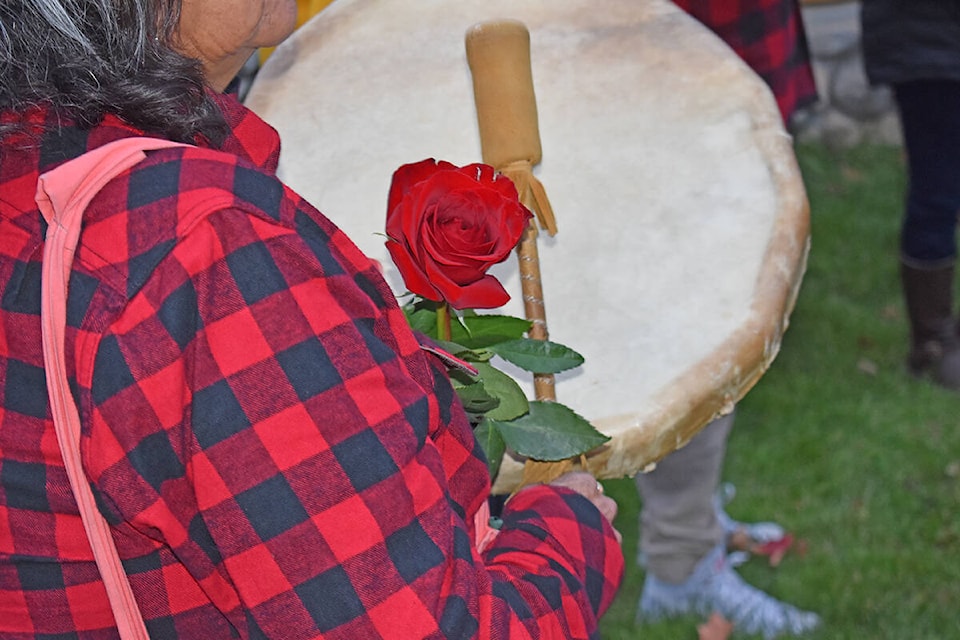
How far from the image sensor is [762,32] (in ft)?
7.95

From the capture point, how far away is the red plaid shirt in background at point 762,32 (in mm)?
2402

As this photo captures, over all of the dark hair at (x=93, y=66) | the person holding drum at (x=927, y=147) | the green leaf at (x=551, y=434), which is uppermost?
the dark hair at (x=93, y=66)

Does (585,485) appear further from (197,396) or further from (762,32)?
(762,32)

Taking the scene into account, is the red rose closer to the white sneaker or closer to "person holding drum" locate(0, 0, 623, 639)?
"person holding drum" locate(0, 0, 623, 639)

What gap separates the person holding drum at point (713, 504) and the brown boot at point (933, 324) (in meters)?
0.96

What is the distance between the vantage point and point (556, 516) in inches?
43.9

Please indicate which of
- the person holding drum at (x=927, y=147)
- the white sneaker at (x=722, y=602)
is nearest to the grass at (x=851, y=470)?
the white sneaker at (x=722, y=602)

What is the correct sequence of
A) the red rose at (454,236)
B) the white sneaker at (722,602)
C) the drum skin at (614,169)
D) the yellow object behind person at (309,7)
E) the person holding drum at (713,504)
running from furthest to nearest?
the white sneaker at (722,602), the person holding drum at (713,504), the yellow object behind person at (309,7), the drum skin at (614,169), the red rose at (454,236)

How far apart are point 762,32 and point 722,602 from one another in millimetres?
1318

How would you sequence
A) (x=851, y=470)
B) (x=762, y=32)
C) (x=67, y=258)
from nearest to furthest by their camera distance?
(x=67, y=258) → (x=762, y=32) → (x=851, y=470)

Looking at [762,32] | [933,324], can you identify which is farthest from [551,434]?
[933,324]

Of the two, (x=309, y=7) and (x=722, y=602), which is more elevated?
(x=309, y=7)

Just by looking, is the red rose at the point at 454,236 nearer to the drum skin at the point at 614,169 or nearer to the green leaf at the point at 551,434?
the green leaf at the point at 551,434

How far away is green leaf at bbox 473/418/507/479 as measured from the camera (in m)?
1.17
